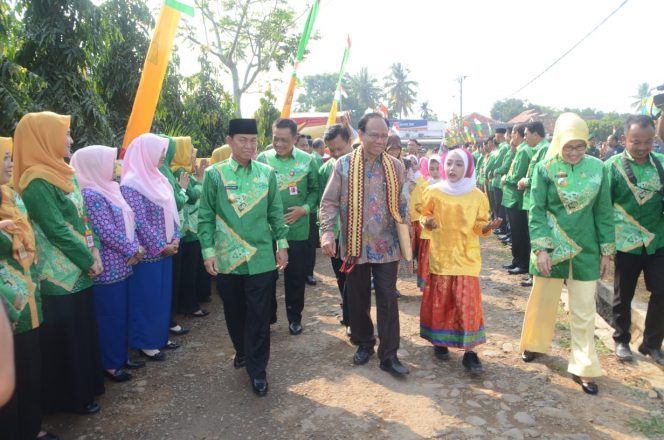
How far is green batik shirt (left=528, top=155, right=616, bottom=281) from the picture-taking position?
11.6 ft

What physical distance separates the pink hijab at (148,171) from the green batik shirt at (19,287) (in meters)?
1.23

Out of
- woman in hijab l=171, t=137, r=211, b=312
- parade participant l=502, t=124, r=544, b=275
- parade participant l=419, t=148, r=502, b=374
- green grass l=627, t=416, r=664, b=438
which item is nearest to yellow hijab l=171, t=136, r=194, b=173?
woman in hijab l=171, t=137, r=211, b=312

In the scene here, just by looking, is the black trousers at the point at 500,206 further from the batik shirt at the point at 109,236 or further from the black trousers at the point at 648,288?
the batik shirt at the point at 109,236

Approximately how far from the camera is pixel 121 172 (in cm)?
430

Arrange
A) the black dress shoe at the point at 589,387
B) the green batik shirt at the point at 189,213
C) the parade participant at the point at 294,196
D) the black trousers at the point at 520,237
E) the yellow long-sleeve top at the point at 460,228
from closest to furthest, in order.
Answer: the black dress shoe at the point at 589,387, the yellow long-sleeve top at the point at 460,228, the parade participant at the point at 294,196, the green batik shirt at the point at 189,213, the black trousers at the point at 520,237

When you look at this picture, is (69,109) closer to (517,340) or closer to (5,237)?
(5,237)

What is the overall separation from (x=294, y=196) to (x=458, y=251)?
1.73 metres

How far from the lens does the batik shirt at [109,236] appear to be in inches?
138

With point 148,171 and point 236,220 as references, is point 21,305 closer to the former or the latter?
point 236,220

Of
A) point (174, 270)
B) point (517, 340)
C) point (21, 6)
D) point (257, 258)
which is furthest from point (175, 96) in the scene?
point (517, 340)

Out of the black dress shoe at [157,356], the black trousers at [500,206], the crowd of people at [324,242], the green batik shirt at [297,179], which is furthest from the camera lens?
the black trousers at [500,206]

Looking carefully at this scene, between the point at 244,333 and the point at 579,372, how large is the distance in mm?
2395

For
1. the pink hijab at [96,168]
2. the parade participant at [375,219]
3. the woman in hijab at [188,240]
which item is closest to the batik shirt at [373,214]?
the parade participant at [375,219]

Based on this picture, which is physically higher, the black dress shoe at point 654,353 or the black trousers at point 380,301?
the black trousers at point 380,301
